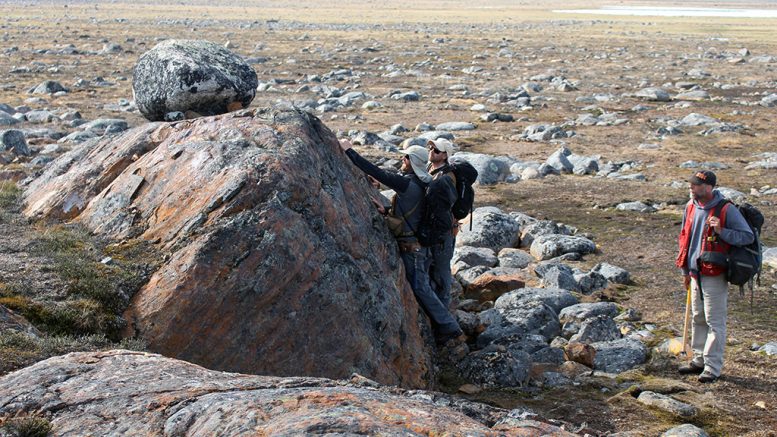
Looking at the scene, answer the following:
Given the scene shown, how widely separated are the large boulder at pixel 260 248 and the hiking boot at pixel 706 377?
9.64 feet

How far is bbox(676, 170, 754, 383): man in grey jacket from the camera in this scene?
30.1ft

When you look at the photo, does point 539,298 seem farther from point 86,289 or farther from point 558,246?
point 86,289

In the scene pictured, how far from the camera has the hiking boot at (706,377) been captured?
9.52 meters

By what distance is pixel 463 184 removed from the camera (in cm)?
971

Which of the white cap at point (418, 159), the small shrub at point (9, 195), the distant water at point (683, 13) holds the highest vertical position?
the white cap at point (418, 159)

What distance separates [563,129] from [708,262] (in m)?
16.1

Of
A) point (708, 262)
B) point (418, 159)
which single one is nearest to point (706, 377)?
point (708, 262)

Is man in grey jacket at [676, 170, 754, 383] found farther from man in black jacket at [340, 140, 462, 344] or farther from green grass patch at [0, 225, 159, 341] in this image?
green grass patch at [0, 225, 159, 341]

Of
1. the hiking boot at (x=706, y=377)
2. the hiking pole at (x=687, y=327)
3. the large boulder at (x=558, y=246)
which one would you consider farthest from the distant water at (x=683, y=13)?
the hiking boot at (x=706, y=377)

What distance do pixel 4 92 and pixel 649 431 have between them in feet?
88.7

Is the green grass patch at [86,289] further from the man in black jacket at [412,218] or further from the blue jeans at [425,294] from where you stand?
the blue jeans at [425,294]

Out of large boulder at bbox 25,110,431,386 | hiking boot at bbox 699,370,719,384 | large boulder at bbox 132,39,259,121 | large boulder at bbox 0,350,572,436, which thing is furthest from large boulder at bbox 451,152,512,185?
large boulder at bbox 0,350,572,436

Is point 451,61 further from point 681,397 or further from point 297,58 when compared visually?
point 681,397

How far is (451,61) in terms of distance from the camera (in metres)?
43.2
